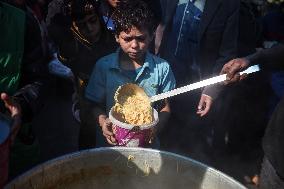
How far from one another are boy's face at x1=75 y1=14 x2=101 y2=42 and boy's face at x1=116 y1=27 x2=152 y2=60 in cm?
37

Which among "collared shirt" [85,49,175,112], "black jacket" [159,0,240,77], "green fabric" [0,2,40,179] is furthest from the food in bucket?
"black jacket" [159,0,240,77]

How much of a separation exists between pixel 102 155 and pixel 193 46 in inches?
59.6

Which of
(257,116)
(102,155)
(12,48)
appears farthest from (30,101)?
(257,116)

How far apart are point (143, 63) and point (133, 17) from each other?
0.30m

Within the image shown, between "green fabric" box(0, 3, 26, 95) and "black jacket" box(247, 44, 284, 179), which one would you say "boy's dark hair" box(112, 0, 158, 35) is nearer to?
"green fabric" box(0, 3, 26, 95)

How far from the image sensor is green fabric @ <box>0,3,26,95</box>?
81.4 inches

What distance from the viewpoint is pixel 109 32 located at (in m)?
2.93

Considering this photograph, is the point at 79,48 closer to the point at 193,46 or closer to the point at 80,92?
the point at 80,92

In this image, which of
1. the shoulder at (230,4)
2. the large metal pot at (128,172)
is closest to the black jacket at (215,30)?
the shoulder at (230,4)

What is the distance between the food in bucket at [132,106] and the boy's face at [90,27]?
0.72 meters

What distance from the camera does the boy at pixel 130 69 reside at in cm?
251

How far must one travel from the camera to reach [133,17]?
2.53 metres

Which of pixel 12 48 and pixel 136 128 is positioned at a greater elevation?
pixel 12 48

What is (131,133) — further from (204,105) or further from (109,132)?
(204,105)
